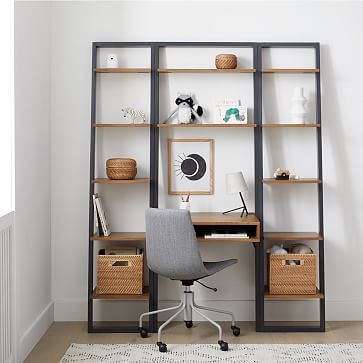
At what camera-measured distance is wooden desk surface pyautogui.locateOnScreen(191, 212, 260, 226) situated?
3.97m

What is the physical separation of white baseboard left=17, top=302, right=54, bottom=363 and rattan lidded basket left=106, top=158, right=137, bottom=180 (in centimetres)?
110

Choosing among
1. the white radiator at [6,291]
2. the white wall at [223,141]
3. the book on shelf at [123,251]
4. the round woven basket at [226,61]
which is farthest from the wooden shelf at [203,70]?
the white radiator at [6,291]

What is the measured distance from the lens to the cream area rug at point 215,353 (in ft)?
12.0

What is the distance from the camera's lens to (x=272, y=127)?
4.32 metres

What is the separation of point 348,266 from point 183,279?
4.55 feet

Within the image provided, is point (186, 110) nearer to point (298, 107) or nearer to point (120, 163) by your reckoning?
point (120, 163)

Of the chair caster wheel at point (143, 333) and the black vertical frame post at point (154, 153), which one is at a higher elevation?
the black vertical frame post at point (154, 153)

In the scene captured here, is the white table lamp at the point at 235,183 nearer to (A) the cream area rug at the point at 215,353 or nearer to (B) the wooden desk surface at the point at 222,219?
(B) the wooden desk surface at the point at 222,219

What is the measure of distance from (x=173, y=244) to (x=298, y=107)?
1376 mm

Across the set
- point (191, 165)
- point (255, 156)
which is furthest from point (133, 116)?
point (255, 156)

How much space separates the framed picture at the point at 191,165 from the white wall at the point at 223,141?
0.21 ft

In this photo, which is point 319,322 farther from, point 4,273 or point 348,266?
point 4,273

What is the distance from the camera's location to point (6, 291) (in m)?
3.34

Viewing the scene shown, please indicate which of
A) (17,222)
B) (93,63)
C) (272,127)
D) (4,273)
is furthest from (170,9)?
(4,273)
